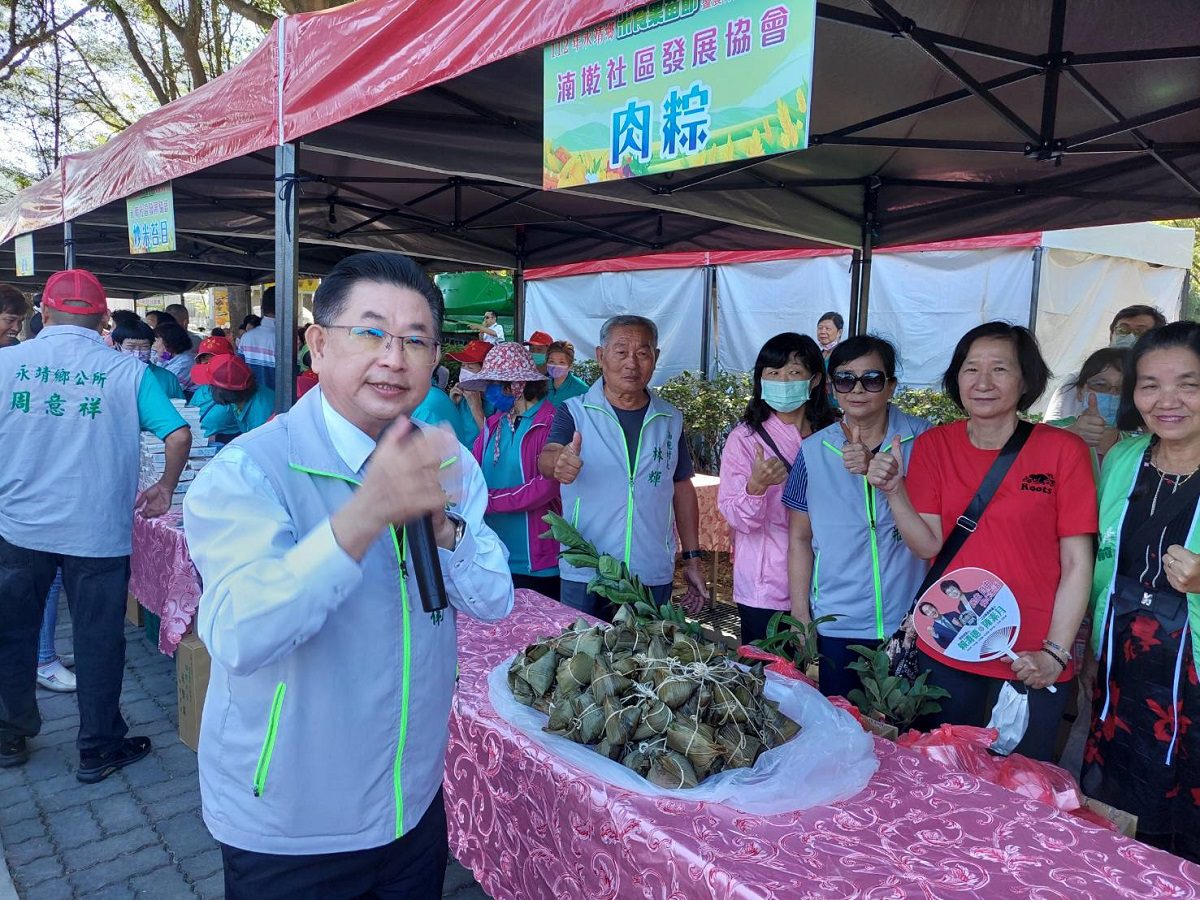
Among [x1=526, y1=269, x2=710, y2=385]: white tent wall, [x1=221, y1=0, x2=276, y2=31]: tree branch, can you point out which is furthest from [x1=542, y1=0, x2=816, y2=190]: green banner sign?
[x1=221, y1=0, x2=276, y2=31]: tree branch

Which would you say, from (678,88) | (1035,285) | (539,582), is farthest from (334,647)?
(1035,285)

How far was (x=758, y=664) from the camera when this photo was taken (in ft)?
5.76

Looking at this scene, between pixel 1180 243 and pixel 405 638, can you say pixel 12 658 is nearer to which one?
pixel 405 638

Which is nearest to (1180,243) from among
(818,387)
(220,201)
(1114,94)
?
(1114,94)

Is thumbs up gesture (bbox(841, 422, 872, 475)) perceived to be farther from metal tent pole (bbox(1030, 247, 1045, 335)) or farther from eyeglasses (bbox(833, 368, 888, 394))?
metal tent pole (bbox(1030, 247, 1045, 335))

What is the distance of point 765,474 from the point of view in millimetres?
2613

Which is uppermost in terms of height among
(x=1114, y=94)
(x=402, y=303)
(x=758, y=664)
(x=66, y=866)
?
(x=1114, y=94)

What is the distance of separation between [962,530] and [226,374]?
11.5 feet

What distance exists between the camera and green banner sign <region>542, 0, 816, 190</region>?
160cm

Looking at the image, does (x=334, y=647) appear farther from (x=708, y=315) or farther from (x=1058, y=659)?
(x=708, y=315)

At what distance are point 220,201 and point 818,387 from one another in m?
5.01

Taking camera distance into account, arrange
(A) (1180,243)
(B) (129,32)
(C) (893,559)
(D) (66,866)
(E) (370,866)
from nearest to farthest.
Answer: (E) (370,866), (C) (893,559), (D) (66,866), (A) (1180,243), (B) (129,32)

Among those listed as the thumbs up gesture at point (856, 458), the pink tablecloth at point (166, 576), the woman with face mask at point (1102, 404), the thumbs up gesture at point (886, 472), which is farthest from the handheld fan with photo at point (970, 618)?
the pink tablecloth at point (166, 576)

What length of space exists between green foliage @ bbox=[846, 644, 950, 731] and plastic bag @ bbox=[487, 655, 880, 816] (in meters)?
0.23
